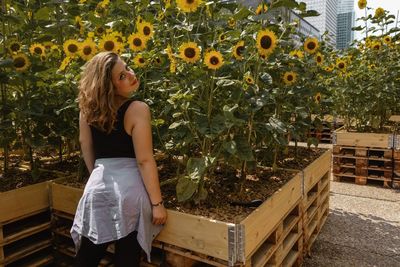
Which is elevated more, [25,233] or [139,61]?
[139,61]

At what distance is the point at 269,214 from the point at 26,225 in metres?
1.64

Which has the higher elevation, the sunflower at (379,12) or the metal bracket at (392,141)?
the sunflower at (379,12)

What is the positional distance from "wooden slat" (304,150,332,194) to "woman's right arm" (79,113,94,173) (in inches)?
64.7

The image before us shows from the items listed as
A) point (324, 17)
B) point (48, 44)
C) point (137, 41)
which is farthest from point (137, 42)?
point (324, 17)

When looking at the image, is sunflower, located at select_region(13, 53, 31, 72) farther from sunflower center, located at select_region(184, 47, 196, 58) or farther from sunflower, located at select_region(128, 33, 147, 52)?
sunflower center, located at select_region(184, 47, 196, 58)

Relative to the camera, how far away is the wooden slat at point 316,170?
3.03 m

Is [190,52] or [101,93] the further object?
[190,52]

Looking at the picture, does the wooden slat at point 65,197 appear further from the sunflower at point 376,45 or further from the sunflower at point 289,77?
the sunflower at point 376,45

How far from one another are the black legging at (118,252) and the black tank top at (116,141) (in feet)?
1.37

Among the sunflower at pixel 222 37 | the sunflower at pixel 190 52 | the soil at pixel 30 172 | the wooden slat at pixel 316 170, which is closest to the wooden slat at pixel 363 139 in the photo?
the wooden slat at pixel 316 170

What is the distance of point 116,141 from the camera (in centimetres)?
198

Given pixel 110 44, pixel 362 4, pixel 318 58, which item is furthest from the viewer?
pixel 362 4

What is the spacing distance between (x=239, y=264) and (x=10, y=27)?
8.09 ft

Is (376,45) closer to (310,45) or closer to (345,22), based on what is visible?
(345,22)
